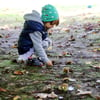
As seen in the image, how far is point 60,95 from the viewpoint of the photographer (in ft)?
12.0

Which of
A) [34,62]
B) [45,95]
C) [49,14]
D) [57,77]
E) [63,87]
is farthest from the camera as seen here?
[34,62]

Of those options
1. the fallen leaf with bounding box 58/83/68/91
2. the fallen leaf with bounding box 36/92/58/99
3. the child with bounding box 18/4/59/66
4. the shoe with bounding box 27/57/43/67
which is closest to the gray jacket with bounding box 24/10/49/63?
the child with bounding box 18/4/59/66

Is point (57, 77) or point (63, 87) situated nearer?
point (63, 87)

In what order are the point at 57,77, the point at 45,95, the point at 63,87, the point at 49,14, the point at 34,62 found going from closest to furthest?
the point at 45,95
the point at 63,87
the point at 57,77
the point at 49,14
the point at 34,62

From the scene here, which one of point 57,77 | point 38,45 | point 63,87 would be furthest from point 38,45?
point 63,87

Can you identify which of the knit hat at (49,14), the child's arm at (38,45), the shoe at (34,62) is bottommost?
the shoe at (34,62)

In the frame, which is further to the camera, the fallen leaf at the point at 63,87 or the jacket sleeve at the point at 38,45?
the jacket sleeve at the point at 38,45

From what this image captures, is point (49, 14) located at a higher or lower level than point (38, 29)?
higher

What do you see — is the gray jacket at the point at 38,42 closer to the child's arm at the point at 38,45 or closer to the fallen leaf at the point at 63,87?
the child's arm at the point at 38,45

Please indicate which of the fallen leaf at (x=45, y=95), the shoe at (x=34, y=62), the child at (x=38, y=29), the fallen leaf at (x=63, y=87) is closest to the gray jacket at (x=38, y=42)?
the child at (x=38, y=29)

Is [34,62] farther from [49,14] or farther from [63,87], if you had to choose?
[63,87]

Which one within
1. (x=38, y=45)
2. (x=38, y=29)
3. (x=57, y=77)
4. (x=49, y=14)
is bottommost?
(x=57, y=77)

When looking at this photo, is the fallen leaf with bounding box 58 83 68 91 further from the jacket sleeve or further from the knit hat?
the knit hat

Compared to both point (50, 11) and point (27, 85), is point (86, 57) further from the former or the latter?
point (27, 85)
